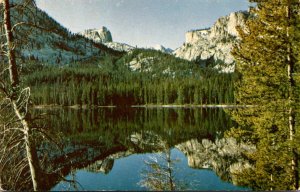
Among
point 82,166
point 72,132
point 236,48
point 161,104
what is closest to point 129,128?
point 72,132

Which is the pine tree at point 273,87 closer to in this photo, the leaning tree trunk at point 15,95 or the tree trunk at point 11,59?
the leaning tree trunk at point 15,95

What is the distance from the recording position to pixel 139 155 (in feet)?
112

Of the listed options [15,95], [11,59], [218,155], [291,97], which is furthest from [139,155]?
[11,59]

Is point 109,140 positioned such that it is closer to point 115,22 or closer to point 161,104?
point 115,22

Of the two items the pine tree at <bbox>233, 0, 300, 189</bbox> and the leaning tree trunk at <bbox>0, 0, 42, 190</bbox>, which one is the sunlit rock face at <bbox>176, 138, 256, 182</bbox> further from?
the leaning tree trunk at <bbox>0, 0, 42, 190</bbox>

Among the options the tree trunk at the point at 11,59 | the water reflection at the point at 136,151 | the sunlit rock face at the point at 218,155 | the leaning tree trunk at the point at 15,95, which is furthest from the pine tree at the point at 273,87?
the sunlit rock face at the point at 218,155

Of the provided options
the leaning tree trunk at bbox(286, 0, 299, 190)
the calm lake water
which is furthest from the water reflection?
the leaning tree trunk at bbox(286, 0, 299, 190)

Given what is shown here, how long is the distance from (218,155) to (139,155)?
7614 millimetres

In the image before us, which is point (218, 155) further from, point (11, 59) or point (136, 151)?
point (11, 59)

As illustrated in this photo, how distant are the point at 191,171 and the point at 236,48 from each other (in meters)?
14.9

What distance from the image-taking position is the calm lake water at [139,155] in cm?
2433

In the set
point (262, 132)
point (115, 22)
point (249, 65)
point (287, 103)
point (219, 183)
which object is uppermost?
point (115, 22)

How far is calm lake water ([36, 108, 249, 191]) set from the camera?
24.3 m

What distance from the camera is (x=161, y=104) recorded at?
11500 cm
